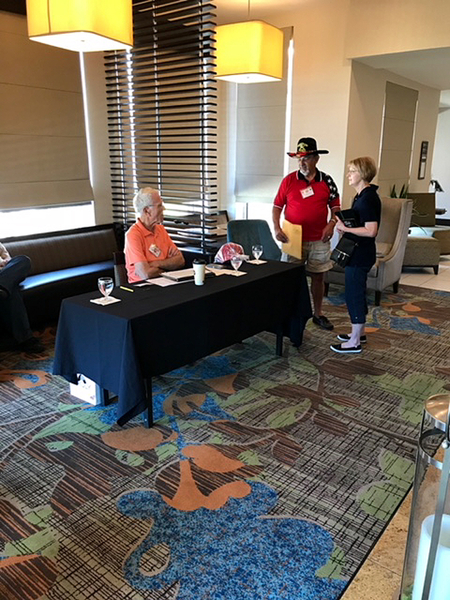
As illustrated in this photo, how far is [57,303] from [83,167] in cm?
184

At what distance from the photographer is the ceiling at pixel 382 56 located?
545 centimetres

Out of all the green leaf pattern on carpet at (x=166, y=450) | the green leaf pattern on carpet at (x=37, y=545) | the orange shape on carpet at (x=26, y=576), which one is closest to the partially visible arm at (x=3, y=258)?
the green leaf pattern on carpet at (x=166, y=450)

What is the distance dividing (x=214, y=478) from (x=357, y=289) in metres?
2.00

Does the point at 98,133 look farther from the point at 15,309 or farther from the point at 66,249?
the point at 15,309

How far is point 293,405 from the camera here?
3.12 m

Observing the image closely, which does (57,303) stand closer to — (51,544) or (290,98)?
(51,544)

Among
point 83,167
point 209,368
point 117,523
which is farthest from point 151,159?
point 117,523

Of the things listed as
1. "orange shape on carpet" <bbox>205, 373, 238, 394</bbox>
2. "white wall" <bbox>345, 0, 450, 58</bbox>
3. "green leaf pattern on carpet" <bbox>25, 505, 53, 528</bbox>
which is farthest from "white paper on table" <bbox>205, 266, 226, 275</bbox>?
"white wall" <bbox>345, 0, 450, 58</bbox>

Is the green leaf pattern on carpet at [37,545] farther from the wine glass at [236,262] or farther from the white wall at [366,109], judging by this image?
the white wall at [366,109]

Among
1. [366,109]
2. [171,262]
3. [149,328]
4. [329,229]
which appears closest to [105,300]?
[149,328]

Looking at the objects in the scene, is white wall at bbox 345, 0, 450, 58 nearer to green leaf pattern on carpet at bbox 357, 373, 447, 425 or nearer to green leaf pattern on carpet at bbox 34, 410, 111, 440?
green leaf pattern on carpet at bbox 357, 373, 447, 425

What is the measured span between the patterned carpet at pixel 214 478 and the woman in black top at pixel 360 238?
0.27 metres

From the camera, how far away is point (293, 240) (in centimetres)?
427

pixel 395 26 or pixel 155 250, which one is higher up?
pixel 395 26
